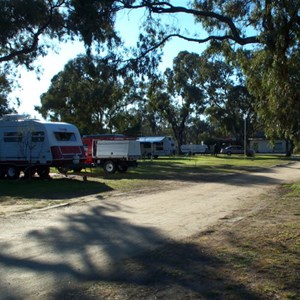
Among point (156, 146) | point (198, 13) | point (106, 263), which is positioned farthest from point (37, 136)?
point (156, 146)

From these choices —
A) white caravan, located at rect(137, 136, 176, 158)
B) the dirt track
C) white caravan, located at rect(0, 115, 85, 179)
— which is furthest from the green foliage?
the dirt track

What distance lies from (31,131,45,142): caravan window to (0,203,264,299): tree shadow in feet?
45.5

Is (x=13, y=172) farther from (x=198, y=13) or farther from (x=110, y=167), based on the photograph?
(x=198, y=13)

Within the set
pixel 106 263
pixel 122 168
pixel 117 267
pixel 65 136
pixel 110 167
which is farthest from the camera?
pixel 122 168

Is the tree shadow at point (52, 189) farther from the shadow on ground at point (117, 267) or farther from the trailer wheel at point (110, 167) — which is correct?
the trailer wheel at point (110, 167)

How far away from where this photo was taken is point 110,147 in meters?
28.3

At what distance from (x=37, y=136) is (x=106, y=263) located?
685 inches

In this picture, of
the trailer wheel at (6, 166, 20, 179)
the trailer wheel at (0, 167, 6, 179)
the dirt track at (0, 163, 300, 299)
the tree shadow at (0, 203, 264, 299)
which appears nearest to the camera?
the tree shadow at (0, 203, 264, 299)

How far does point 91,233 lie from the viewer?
9.24 metres

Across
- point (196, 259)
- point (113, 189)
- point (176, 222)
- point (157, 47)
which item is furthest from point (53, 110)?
point (196, 259)

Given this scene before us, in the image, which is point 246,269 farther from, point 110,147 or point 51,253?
point 110,147

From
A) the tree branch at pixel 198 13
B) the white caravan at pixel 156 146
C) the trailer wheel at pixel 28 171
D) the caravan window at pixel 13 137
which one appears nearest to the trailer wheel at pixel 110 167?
the trailer wheel at pixel 28 171

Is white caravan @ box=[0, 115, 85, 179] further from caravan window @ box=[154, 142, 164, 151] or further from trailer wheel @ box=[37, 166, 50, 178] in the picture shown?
caravan window @ box=[154, 142, 164, 151]

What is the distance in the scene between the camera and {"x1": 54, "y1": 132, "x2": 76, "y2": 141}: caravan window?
23547 mm
